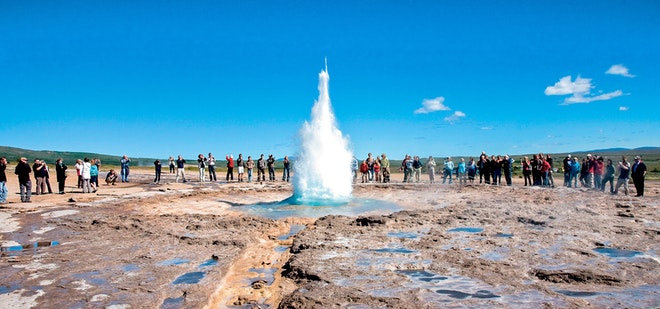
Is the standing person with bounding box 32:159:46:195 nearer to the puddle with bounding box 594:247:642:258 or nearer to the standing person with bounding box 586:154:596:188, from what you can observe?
the puddle with bounding box 594:247:642:258

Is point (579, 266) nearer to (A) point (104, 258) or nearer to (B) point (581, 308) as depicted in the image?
(B) point (581, 308)

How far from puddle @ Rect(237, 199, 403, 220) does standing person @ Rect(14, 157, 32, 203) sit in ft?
24.4

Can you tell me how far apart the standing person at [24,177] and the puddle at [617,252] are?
1680cm

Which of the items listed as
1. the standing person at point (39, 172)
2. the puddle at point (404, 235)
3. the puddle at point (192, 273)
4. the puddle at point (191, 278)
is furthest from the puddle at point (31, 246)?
the standing person at point (39, 172)

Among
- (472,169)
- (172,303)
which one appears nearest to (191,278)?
(172,303)

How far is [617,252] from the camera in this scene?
23.5ft

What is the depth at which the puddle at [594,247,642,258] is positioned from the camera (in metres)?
6.89

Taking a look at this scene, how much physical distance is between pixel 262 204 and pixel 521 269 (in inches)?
406

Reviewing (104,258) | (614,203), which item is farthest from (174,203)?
(614,203)

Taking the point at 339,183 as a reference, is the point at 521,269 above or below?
below

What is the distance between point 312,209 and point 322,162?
2.60 metres

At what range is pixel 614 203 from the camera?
13.6 metres

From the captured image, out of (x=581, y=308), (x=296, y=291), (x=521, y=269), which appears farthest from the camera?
(x=521, y=269)

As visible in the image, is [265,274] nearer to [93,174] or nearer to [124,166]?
[93,174]
